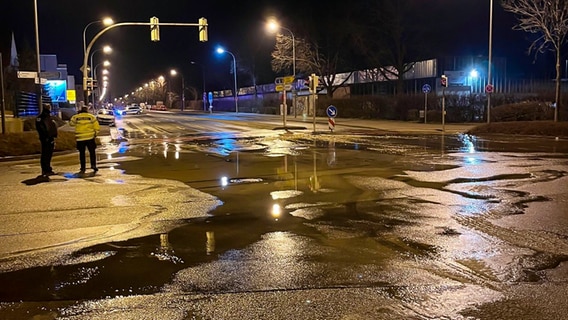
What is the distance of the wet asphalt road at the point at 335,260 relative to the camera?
4.90 meters

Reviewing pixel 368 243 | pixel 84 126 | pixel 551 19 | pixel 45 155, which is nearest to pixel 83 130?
pixel 84 126

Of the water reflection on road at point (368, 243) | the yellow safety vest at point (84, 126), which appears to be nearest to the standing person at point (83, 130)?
the yellow safety vest at point (84, 126)

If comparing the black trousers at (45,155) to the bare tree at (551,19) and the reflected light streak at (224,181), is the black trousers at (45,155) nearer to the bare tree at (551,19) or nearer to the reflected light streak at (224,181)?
the reflected light streak at (224,181)

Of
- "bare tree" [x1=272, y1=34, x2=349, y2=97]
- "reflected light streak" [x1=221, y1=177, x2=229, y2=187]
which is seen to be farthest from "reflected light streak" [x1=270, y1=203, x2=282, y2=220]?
"bare tree" [x1=272, y1=34, x2=349, y2=97]

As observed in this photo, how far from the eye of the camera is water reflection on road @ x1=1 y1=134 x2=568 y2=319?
17.6ft

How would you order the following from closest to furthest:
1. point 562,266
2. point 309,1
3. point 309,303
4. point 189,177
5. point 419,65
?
A: 1. point 309,303
2. point 562,266
3. point 189,177
4. point 419,65
5. point 309,1

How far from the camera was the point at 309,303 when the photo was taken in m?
4.96

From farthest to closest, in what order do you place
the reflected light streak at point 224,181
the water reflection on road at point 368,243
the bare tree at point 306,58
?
the bare tree at point 306,58 < the reflected light streak at point 224,181 < the water reflection on road at point 368,243

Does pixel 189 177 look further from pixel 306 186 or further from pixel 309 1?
pixel 309 1

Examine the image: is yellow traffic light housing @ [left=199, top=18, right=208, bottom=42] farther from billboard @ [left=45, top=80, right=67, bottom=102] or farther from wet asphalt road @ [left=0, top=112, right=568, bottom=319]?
billboard @ [left=45, top=80, right=67, bottom=102]

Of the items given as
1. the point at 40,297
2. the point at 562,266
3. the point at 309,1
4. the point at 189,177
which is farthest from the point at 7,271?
the point at 309,1

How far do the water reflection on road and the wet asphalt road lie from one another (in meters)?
0.02

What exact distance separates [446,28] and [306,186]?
45.1m

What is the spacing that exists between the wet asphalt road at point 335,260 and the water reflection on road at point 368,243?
2 cm
